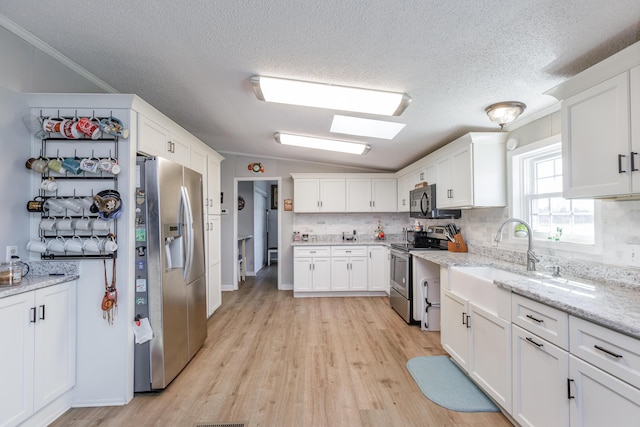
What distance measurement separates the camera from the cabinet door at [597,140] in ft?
4.63

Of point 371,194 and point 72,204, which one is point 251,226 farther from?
point 72,204

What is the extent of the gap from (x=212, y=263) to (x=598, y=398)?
373 centimetres

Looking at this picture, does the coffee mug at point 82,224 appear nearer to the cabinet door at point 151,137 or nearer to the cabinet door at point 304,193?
the cabinet door at point 151,137

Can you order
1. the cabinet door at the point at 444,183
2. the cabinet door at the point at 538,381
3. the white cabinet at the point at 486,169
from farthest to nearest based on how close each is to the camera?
1. the cabinet door at the point at 444,183
2. the white cabinet at the point at 486,169
3. the cabinet door at the point at 538,381

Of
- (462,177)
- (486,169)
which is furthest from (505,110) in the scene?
(462,177)

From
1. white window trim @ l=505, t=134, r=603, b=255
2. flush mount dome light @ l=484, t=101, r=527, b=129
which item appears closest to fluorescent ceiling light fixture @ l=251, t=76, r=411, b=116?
flush mount dome light @ l=484, t=101, r=527, b=129

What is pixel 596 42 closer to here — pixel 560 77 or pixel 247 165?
pixel 560 77

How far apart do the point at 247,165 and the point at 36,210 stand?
3521 millimetres

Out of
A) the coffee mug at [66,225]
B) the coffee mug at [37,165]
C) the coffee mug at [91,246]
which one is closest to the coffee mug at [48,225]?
the coffee mug at [66,225]

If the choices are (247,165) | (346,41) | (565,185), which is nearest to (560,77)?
(565,185)

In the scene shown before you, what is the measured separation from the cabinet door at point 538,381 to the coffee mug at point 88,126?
3.06 m

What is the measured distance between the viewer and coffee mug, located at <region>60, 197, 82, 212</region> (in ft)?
6.56

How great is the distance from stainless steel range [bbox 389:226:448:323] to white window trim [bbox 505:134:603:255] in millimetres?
1094

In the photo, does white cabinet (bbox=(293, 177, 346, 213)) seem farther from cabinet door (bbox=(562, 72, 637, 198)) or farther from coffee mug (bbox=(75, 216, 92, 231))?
cabinet door (bbox=(562, 72, 637, 198))
